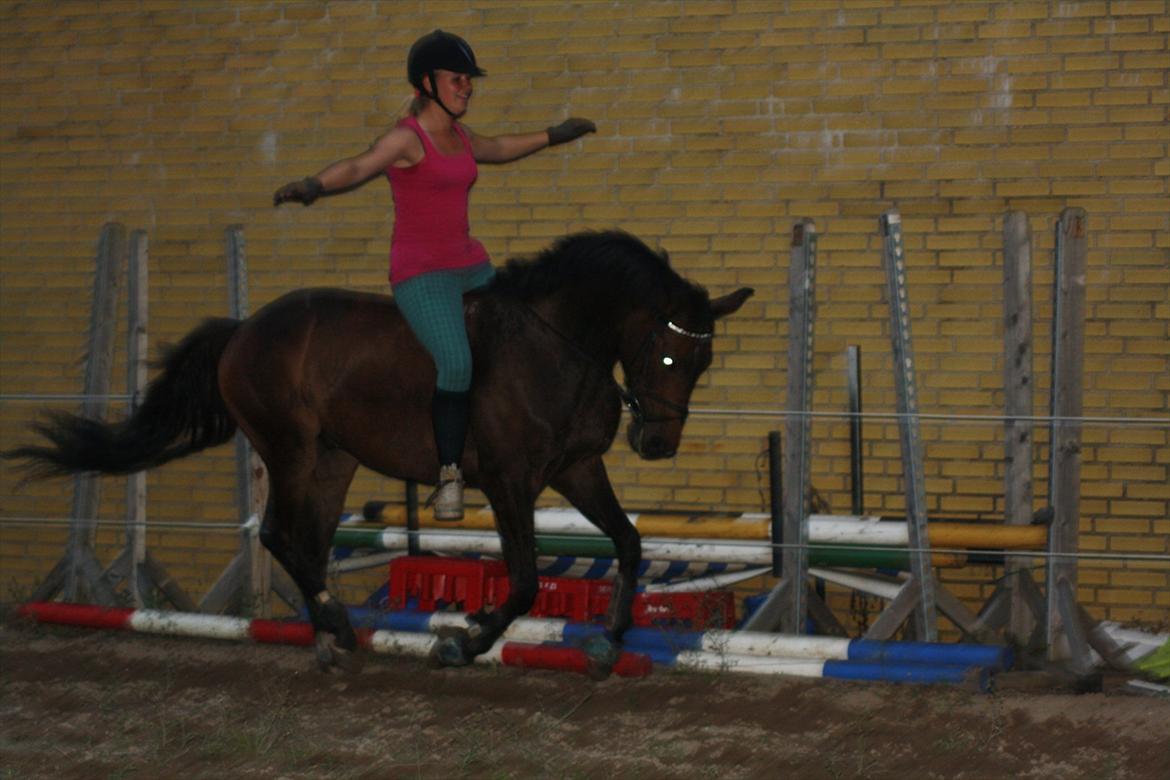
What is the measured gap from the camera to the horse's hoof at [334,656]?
7.01 meters

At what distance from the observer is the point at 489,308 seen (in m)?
6.45

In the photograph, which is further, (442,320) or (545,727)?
(442,320)

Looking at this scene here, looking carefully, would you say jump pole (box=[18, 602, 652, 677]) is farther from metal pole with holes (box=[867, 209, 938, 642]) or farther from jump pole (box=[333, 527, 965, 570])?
metal pole with holes (box=[867, 209, 938, 642])

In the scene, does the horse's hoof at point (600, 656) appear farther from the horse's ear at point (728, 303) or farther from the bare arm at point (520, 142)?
the bare arm at point (520, 142)

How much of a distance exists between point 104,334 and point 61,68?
7.07 feet

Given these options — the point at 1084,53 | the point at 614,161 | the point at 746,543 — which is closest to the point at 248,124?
the point at 614,161

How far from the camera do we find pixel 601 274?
6289 mm

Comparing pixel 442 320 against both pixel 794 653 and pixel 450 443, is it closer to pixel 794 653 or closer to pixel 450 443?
pixel 450 443

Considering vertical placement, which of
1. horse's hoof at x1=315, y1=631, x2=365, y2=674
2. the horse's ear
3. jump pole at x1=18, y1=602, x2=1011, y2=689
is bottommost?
horse's hoof at x1=315, y1=631, x2=365, y2=674

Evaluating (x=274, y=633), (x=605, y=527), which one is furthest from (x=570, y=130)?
(x=274, y=633)

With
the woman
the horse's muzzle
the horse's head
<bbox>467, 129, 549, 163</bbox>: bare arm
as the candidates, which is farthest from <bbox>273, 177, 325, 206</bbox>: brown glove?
the horse's muzzle

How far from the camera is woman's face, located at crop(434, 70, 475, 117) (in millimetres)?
6105

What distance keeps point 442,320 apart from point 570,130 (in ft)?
3.30

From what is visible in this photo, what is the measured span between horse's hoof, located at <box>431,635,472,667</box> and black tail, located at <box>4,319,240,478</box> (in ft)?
5.50
